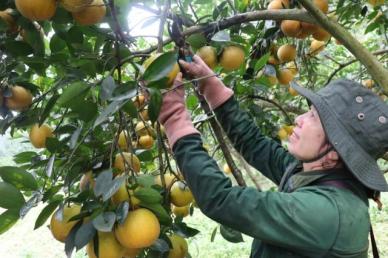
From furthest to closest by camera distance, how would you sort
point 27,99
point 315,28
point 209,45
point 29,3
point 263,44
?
1. point 263,44
2. point 315,28
3. point 209,45
4. point 27,99
5. point 29,3

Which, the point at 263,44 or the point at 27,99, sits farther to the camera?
the point at 263,44

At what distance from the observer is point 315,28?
1678 millimetres

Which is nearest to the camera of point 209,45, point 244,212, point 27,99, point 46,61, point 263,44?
point 244,212

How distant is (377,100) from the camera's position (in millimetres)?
1186

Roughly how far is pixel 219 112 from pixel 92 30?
483mm

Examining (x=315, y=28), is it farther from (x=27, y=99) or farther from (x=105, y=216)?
(x=105, y=216)

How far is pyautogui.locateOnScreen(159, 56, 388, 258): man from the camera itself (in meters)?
1.02

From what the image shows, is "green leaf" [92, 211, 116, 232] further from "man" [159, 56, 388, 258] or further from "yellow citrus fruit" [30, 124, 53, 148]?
"yellow citrus fruit" [30, 124, 53, 148]

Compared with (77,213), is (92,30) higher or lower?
higher

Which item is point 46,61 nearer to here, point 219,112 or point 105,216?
point 105,216

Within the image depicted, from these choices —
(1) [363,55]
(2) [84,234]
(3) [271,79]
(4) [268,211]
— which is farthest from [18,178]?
(3) [271,79]

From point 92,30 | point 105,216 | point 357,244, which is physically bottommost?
point 357,244

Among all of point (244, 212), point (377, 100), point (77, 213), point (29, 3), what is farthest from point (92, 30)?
point (377, 100)

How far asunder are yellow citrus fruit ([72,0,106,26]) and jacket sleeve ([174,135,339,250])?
37 centimetres
